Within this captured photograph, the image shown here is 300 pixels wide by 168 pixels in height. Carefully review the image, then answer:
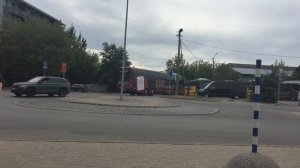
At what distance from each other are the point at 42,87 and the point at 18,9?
69512 mm

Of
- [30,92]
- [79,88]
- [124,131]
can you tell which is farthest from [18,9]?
[124,131]

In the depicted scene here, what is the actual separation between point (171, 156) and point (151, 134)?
4813 millimetres

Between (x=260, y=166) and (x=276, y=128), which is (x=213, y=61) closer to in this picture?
(x=276, y=128)

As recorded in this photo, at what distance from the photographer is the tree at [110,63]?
87.9 metres

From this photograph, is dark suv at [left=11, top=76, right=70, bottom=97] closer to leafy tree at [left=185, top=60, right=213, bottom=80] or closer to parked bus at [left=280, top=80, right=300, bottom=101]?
parked bus at [left=280, top=80, right=300, bottom=101]

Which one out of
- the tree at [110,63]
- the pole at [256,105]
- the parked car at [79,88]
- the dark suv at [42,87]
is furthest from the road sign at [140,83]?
the pole at [256,105]

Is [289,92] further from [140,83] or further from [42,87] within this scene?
[42,87]

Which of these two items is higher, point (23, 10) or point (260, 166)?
point (23, 10)

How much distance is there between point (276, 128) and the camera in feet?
65.4

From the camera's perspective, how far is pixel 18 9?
102125mm

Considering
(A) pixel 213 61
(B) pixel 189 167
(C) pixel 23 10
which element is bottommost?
(B) pixel 189 167

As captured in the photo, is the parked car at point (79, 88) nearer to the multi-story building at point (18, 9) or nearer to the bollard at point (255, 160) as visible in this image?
the multi-story building at point (18, 9)

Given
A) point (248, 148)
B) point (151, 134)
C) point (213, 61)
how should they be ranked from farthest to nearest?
point (213, 61) < point (151, 134) < point (248, 148)

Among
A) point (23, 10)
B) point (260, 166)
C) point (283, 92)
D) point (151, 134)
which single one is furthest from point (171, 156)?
point (23, 10)
